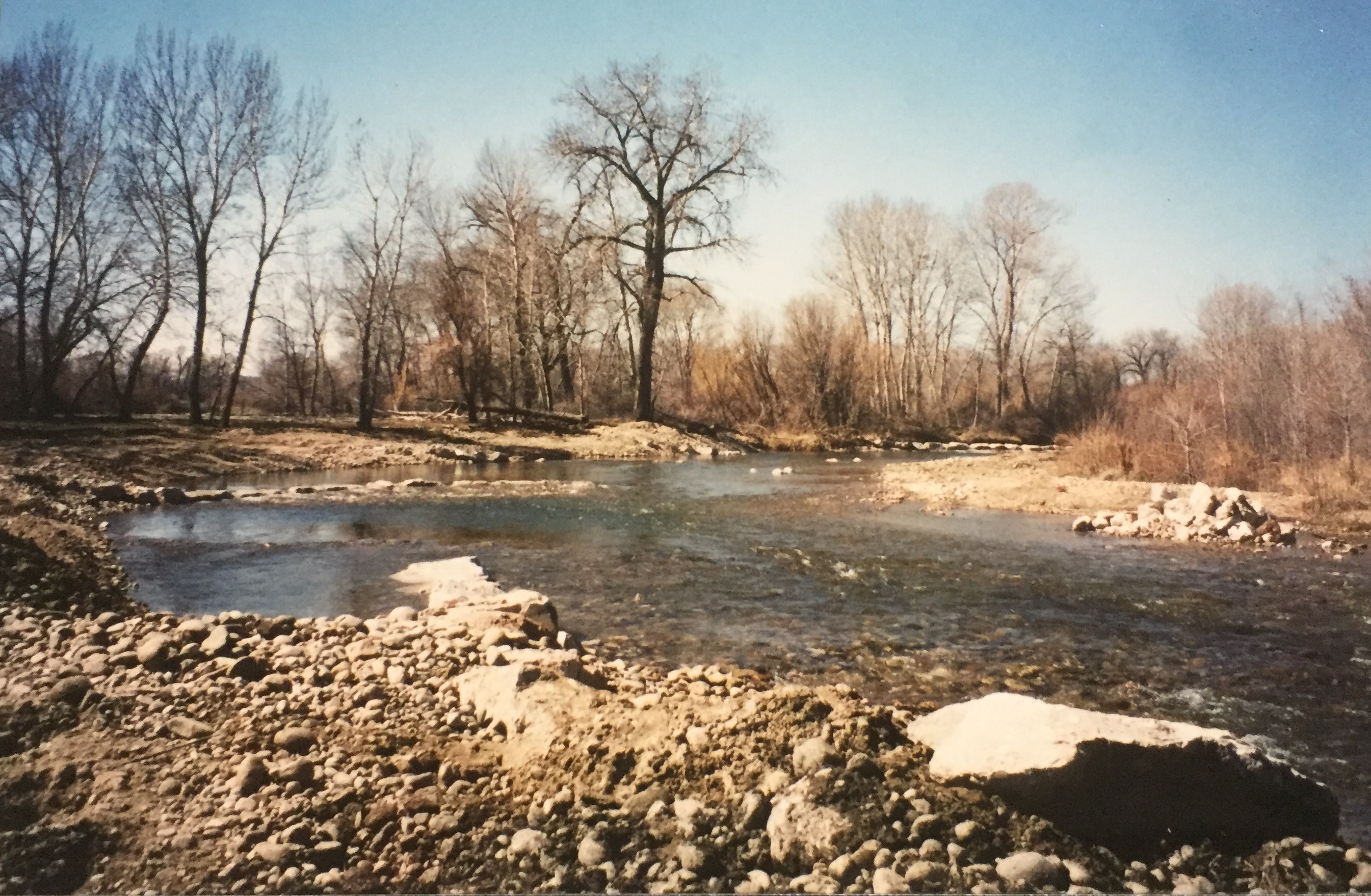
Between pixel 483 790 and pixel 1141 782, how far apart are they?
2.80m

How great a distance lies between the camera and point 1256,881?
3168 millimetres

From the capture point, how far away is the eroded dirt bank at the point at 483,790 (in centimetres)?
305

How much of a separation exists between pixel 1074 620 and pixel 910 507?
777 cm

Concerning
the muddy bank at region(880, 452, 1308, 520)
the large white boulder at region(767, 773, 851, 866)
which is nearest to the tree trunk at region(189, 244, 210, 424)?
the muddy bank at region(880, 452, 1308, 520)

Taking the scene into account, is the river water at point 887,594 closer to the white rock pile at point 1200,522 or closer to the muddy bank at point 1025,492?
the white rock pile at point 1200,522

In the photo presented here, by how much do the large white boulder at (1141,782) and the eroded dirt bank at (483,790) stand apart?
0.28 feet

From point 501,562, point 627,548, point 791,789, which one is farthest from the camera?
point 627,548

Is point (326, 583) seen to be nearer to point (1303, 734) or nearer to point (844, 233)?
point (1303, 734)

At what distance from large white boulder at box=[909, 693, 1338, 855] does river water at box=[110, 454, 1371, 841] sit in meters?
0.47

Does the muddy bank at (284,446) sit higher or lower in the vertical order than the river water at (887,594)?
higher

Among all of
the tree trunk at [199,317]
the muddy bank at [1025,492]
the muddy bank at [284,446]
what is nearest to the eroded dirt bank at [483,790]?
the muddy bank at [1025,492]

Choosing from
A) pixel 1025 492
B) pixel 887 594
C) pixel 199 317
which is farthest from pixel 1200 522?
pixel 199 317

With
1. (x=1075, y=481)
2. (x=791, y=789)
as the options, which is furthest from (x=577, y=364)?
(x=791, y=789)

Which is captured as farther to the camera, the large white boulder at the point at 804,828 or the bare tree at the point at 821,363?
the bare tree at the point at 821,363
